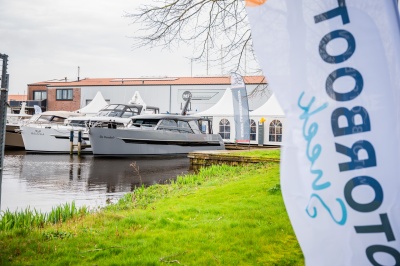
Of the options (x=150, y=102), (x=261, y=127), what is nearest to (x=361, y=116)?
(x=261, y=127)

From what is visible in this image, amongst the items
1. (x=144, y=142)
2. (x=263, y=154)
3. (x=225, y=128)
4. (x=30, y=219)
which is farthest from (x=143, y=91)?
(x=30, y=219)

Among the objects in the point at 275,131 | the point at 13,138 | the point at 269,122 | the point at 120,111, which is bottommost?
Result: the point at 13,138

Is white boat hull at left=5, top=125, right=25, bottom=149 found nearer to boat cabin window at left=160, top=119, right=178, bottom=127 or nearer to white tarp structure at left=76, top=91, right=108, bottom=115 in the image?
white tarp structure at left=76, top=91, right=108, bottom=115

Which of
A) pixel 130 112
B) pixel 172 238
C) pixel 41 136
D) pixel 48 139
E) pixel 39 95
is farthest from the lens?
pixel 39 95

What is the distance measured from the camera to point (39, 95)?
5178 cm

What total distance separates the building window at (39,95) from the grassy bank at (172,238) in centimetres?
4770

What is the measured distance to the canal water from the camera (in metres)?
10.3

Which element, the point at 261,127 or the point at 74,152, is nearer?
the point at 74,152

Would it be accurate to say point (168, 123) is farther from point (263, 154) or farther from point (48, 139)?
point (263, 154)

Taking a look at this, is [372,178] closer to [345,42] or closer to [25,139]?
[345,42]

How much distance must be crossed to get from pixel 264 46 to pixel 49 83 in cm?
5275

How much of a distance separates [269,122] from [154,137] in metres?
8.86

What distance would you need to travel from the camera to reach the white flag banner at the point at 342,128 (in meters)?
1.81

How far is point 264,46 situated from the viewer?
2043 mm
